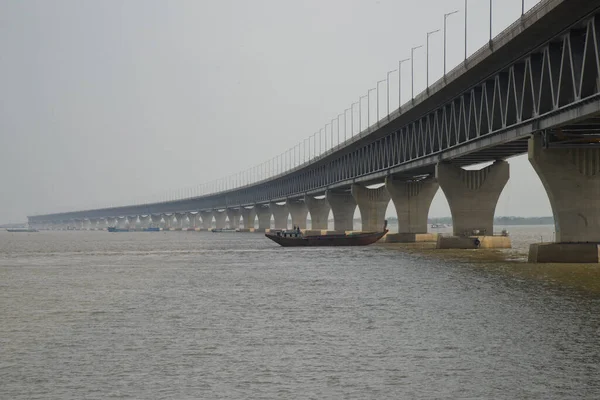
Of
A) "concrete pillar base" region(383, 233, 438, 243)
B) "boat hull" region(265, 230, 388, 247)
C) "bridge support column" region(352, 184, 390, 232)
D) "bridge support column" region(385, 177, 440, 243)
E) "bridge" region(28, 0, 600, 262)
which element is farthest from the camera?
"bridge support column" region(352, 184, 390, 232)

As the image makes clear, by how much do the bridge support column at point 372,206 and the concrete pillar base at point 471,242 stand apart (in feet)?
127

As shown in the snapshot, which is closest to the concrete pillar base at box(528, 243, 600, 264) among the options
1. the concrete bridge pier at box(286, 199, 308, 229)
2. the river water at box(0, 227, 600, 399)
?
the river water at box(0, 227, 600, 399)

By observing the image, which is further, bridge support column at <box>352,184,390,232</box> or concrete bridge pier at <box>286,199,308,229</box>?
concrete bridge pier at <box>286,199,308,229</box>

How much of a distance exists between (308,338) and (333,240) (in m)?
86.9

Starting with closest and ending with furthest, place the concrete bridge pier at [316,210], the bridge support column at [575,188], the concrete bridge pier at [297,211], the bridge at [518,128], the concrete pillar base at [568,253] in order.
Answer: the bridge at [518,128] → the bridge support column at [575,188] → the concrete pillar base at [568,253] → the concrete bridge pier at [316,210] → the concrete bridge pier at [297,211]

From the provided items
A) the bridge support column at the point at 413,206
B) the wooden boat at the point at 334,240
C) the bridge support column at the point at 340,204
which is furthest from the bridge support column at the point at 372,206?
the bridge support column at the point at 340,204

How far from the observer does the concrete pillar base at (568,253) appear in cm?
5062

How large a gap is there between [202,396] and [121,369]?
367 centimetres

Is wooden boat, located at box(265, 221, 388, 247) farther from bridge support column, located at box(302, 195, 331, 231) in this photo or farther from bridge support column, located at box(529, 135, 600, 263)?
bridge support column, located at box(529, 135, 600, 263)

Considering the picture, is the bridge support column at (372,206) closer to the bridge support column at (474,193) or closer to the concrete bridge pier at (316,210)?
the concrete bridge pier at (316,210)

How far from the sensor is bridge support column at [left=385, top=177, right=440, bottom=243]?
337ft

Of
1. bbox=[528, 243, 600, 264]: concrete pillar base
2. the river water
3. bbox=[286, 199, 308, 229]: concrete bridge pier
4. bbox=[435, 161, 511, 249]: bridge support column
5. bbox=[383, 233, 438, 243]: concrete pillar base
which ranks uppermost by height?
bbox=[286, 199, 308, 229]: concrete bridge pier

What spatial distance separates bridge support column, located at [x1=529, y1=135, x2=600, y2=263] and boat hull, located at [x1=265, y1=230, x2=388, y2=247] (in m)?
57.5

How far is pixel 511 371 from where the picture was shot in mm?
18922
